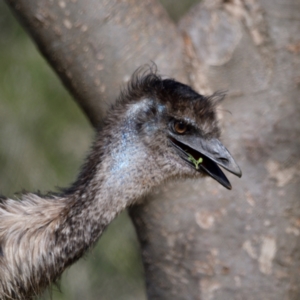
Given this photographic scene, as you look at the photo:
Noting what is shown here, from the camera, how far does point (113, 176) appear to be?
2459 millimetres

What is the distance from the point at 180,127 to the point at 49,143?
12.7 feet

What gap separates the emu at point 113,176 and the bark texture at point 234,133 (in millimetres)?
438

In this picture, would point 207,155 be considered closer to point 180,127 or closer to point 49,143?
point 180,127

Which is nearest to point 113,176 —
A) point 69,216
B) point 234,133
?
point 69,216

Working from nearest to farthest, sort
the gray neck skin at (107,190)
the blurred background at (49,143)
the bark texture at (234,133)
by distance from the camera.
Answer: the gray neck skin at (107,190)
the bark texture at (234,133)
the blurred background at (49,143)

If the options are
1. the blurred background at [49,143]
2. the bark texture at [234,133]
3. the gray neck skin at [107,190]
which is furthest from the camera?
the blurred background at [49,143]

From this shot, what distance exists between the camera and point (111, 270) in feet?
20.8

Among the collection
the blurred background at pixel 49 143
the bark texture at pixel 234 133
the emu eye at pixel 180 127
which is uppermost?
the emu eye at pixel 180 127

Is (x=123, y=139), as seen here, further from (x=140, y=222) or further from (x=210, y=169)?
(x=140, y=222)

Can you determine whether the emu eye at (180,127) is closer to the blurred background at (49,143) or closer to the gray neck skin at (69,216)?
the gray neck skin at (69,216)

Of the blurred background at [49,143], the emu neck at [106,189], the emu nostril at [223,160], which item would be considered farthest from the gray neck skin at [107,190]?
the blurred background at [49,143]


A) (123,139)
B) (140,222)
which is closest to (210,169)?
(123,139)

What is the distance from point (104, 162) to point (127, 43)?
677 millimetres

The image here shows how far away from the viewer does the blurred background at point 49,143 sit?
5973 millimetres
